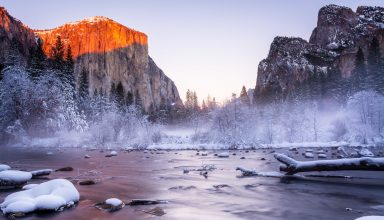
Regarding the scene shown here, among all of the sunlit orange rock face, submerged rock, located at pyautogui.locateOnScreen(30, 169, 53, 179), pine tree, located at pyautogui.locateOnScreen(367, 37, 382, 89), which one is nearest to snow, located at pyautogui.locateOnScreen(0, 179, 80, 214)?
submerged rock, located at pyautogui.locateOnScreen(30, 169, 53, 179)

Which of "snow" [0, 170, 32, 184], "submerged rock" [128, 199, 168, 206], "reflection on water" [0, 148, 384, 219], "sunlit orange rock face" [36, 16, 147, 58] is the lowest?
"reflection on water" [0, 148, 384, 219]

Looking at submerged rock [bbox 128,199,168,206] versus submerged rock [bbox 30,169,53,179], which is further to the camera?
submerged rock [bbox 30,169,53,179]

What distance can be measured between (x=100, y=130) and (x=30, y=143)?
9440 mm

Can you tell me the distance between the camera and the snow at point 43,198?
724cm

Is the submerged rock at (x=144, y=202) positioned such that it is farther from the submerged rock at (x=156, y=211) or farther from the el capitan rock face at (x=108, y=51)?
the el capitan rock face at (x=108, y=51)

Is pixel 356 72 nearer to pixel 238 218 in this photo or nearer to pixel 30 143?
pixel 30 143

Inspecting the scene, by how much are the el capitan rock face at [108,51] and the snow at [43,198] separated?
430ft

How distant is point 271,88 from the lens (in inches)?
5600

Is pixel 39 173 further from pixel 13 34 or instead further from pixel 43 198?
pixel 13 34

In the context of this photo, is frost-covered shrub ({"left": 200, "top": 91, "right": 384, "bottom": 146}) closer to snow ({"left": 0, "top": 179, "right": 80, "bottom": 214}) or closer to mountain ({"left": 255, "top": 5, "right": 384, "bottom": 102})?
snow ({"left": 0, "top": 179, "right": 80, "bottom": 214})

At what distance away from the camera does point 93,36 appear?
476 feet

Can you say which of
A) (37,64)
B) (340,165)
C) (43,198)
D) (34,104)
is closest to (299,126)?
(34,104)

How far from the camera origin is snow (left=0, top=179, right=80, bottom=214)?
724 cm

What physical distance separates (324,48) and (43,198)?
166364mm
